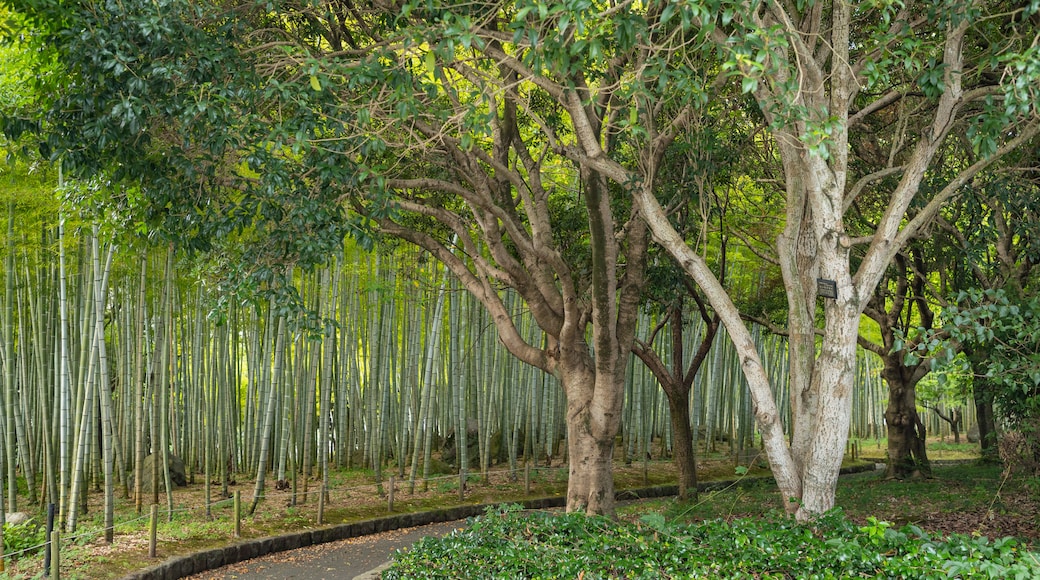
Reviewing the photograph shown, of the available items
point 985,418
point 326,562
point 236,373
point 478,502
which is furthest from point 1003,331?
point 985,418

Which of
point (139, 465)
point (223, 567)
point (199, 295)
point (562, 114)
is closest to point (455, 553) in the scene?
point (223, 567)

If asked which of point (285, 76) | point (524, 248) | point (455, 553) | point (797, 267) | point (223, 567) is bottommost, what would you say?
point (223, 567)

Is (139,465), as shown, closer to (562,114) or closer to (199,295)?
(199,295)

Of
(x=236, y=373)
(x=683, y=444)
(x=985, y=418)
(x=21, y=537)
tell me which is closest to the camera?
(x=21, y=537)

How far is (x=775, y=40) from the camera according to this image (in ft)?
13.5

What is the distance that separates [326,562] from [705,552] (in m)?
4.63

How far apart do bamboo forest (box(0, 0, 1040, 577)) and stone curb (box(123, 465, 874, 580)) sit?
261 millimetres

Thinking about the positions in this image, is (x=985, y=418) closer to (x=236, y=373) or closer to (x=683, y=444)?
(x=683, y=444)

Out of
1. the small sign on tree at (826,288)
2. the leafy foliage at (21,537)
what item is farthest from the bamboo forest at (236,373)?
the small sign on tree at (826,288)

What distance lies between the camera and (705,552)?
4457 millimetres

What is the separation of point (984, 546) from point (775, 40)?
8.59 ft

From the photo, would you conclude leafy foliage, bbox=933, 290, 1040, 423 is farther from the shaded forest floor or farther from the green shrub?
the green shrub

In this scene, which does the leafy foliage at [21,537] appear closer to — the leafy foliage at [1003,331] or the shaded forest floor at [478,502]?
the shaded forest floor at [478,502]

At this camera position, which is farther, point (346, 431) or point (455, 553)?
point (346, 431)
